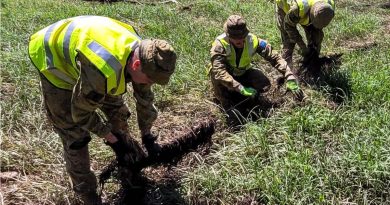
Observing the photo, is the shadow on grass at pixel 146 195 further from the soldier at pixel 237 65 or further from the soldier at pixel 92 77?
the soldier at pixel 237 65

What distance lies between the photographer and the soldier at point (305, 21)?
5172mm

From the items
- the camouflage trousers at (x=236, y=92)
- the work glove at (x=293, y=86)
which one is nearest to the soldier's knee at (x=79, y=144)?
the camouflage trousers at (x=236, y=92)

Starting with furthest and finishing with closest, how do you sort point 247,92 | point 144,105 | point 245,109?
1. point 245,109
2. point 247,92
3. point 144,105

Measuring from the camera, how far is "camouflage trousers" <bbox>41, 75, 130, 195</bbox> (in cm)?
337

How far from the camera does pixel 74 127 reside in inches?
136

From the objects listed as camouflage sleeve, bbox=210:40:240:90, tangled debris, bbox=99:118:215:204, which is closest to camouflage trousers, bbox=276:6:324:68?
camouflage sleeve, bbox=210:40:240:90

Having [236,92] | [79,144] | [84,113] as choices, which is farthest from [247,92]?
[84,113]

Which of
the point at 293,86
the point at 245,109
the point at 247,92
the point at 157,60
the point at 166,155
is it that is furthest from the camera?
the point at 245,109

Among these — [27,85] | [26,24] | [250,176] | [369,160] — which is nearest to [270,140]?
[250,176]

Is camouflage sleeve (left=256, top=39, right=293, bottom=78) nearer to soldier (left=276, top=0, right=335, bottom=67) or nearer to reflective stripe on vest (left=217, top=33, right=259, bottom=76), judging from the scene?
reflective stripe on vest (left=217, top=33, right=259, bottom=76)

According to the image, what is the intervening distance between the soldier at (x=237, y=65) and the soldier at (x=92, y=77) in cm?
124

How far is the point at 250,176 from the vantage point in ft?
12.9

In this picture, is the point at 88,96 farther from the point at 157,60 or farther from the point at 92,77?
the point at 157,60

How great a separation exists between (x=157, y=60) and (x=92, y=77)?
43cm
